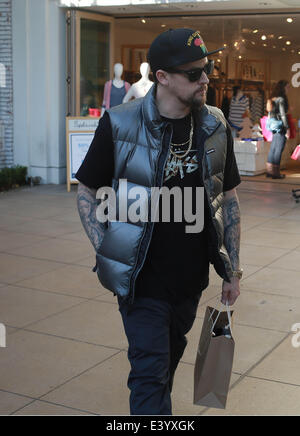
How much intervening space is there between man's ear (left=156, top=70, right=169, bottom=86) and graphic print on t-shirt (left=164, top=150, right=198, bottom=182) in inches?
12.0

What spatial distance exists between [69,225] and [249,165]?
6.00 meters

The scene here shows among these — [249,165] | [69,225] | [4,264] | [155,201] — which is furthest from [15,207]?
[155,201]

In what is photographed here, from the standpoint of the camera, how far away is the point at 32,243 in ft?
25.8

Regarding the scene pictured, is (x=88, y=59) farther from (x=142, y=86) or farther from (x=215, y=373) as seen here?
(x=215, y=373)

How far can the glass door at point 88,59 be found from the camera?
12.2 m

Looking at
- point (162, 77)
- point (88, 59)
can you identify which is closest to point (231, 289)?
point (162, 77)

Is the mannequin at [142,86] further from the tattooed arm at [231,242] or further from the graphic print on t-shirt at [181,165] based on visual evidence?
the graphic print on t-shirt at [181,165]

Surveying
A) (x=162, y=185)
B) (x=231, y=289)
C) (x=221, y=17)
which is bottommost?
(x=231, y=289)

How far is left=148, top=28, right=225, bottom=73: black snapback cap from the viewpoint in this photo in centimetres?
285

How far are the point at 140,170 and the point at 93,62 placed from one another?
10463mm

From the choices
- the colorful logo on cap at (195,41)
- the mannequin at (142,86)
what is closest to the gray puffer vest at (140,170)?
the colorful logo on cap at (195,41)

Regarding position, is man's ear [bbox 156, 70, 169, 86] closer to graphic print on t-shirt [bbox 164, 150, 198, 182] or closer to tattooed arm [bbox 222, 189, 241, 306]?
graphic print on t-shirt [bbox 164, 150, 198, 182]

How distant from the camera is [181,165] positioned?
292cm
